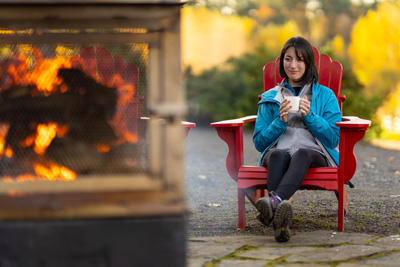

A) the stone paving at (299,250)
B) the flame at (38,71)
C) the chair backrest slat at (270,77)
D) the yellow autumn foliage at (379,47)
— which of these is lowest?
the stone paving at (299,250)

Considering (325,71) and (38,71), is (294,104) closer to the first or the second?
(325,71)

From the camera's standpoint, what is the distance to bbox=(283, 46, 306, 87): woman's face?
13.1ft

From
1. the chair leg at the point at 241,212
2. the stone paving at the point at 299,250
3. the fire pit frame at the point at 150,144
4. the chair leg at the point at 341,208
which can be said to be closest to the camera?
the fire pit frame at the point at 150,144

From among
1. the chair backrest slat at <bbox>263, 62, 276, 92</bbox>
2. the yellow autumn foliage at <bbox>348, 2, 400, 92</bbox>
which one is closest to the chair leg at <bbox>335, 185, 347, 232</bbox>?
the chair backrest slat at <bbox>263, 62, 276, 92</bbox>

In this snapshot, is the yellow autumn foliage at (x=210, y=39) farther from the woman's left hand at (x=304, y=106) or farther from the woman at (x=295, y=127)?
the woman's left hand at (x=304, y=106)

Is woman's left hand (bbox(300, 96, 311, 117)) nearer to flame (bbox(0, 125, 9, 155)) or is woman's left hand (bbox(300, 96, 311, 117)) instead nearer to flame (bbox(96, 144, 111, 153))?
flame (bbox(96, 144, 111, 153))

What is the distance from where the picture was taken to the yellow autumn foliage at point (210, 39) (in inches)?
693

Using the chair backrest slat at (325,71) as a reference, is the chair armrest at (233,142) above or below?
below

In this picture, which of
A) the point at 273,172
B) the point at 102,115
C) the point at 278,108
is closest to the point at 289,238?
the point at 273,172

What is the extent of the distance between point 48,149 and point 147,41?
0.59 m

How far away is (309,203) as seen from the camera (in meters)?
4.78

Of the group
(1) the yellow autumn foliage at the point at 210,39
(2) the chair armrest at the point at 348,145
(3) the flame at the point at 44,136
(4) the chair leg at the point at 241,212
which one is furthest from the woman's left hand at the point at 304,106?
(1) the yellow autumn foliage at the point at 210,39

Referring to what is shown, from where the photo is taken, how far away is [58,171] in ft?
8.03

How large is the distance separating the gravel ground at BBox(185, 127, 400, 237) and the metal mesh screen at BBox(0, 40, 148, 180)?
1.19m
